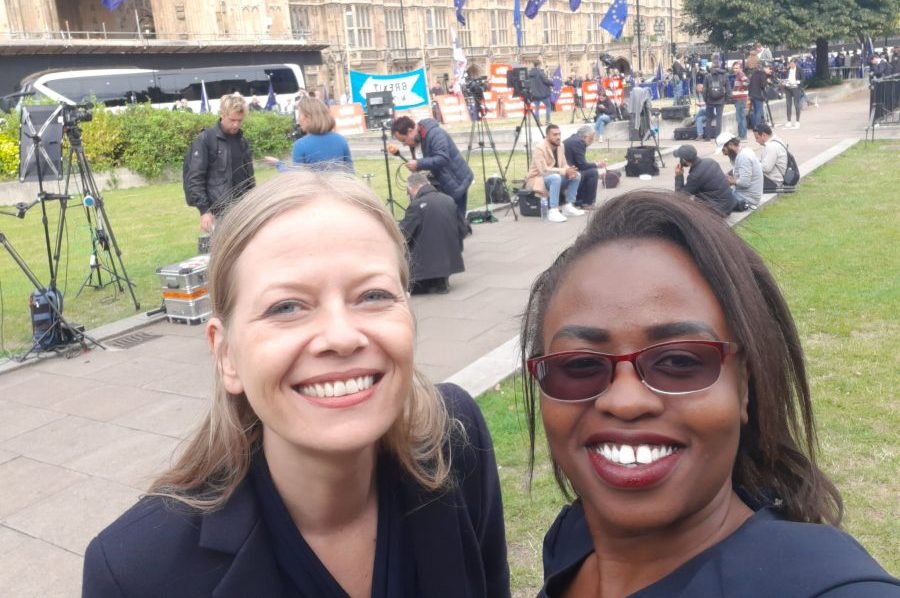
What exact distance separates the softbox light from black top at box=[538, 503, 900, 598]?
7037mm

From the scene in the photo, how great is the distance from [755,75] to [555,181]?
33.5 feet

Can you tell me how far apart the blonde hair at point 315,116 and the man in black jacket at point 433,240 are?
3.67 ft

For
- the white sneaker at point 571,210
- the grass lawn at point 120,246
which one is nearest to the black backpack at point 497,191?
the grass lawn at point 120,246

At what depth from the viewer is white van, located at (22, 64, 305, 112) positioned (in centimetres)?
2712

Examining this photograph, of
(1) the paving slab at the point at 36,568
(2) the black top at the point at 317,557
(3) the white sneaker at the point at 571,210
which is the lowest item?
(1) the paving slab at the point at 36,568

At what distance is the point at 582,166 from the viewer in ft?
37.7

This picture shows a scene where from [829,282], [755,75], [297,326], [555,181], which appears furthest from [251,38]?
[297,326]

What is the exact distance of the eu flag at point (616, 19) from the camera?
24.6 metres

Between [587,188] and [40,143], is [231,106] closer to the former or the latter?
[40,143]

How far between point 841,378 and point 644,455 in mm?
4236

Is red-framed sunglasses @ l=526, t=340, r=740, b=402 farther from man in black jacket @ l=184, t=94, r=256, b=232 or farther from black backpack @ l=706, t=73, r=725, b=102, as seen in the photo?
black backpack @ l=706, t=73, r=725, b=102

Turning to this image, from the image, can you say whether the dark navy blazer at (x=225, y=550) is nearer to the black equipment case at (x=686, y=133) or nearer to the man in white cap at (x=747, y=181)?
the man in white cap at (x=747, y=181)

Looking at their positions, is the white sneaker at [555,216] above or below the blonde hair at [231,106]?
below

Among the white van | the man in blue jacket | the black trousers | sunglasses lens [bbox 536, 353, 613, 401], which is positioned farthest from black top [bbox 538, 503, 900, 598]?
the white van
